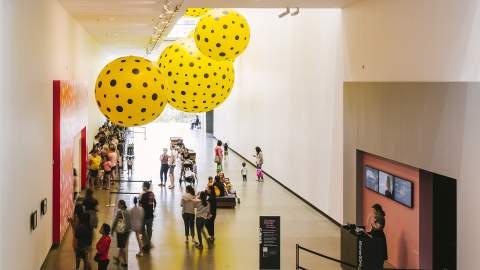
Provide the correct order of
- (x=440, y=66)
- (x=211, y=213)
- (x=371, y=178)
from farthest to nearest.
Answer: (x=211, y=213), (x=371, y=178), (x=440, y=66)

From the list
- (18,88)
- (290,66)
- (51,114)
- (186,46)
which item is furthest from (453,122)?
(290,66)

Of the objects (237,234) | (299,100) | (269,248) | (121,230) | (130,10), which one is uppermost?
(130,10)

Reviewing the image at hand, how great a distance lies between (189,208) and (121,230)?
191cm

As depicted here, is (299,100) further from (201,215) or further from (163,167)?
(201,215)

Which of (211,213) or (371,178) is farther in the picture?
(211,213)

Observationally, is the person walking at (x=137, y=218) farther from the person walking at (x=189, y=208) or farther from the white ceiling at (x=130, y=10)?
the white ceiling at (x=130, y=10)

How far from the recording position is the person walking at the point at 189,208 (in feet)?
41.8

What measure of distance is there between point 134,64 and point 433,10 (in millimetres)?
4719

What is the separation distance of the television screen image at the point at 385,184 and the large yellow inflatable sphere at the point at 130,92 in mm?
5874

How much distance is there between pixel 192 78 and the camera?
327 inches

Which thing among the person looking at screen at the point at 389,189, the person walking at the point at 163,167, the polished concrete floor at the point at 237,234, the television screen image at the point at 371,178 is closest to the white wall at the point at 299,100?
the polished concrete floor at the point at 237,234

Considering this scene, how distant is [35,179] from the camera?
33.7 ft

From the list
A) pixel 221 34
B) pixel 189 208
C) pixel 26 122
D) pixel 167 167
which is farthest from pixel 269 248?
pixel 167 167

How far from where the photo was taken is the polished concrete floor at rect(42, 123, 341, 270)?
38.0 feet
